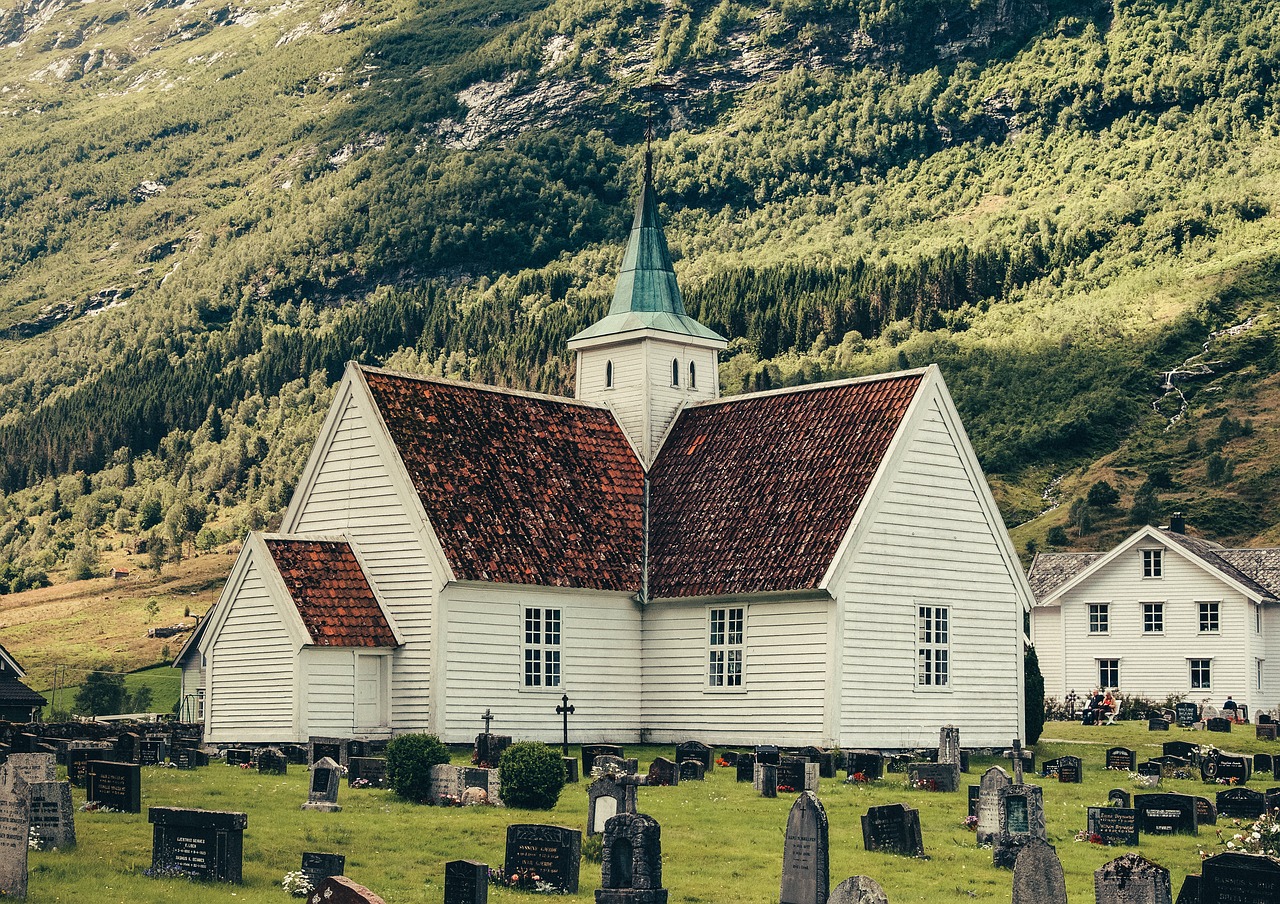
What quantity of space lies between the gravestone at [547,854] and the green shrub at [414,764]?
7634mm

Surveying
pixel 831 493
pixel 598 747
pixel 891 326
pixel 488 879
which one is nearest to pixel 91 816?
pixel 488 879

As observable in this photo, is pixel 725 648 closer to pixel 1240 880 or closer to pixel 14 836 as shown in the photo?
pixel 1240 880

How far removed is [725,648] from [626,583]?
123 inches

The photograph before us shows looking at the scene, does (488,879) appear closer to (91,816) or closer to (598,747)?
(91,816)

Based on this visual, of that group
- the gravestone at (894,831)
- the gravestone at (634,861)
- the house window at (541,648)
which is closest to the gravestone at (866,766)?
the house window at (541,648)

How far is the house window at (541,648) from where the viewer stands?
151 feet

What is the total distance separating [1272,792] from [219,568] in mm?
126295

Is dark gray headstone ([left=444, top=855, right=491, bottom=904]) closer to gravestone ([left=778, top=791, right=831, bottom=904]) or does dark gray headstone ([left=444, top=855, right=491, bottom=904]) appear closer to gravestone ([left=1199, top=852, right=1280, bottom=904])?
gravestone ([left=778, top=791, right=831, bottom=904])

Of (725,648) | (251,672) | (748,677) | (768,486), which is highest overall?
(768,486)

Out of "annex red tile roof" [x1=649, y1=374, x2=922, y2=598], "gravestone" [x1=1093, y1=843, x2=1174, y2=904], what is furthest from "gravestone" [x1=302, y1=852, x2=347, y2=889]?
"annex red tile roof" [x1=649, y1=374, x2=922, y2=598]

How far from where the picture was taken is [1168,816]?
3131 centimetres

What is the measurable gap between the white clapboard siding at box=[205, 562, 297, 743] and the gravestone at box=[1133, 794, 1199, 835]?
1928 centimetres

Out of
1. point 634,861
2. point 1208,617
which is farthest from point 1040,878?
point 1208,617

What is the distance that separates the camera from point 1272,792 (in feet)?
109
